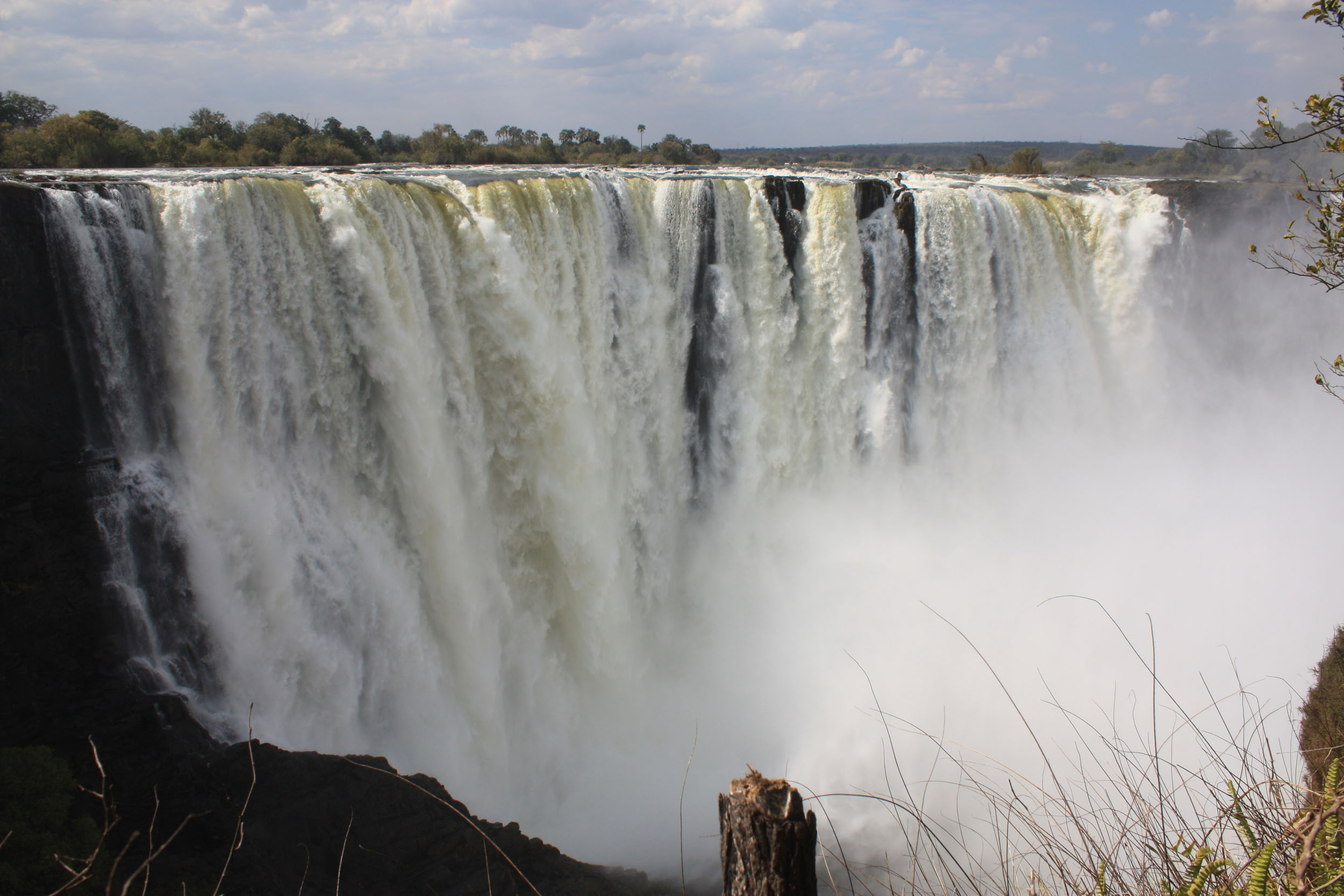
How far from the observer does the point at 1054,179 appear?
750 inches

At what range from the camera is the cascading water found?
7.28 metres

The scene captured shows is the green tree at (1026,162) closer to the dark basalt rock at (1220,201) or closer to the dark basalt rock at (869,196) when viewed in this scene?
the dark basalt rock at (1220,201)

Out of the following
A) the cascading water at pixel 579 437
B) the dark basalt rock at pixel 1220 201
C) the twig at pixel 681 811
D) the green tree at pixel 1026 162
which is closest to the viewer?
the twig at pixel 681 811

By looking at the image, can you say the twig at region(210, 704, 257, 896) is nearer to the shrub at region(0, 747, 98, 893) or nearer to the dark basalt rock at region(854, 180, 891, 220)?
the shrub at region(0, 747, 98, 893)

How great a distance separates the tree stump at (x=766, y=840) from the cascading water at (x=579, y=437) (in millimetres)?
6669

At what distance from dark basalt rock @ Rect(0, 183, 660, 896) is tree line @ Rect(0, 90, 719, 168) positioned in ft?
30.2

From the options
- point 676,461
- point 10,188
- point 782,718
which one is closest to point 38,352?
point 10,188

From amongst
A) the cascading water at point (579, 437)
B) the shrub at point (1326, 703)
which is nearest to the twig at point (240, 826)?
the cascading water at point (579, 437)

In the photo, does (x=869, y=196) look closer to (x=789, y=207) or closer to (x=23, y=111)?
(x=789, y=207)

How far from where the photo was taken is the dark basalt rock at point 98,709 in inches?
252

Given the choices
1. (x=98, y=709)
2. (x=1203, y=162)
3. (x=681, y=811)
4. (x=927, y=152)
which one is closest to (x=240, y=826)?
(x=681, y=811)

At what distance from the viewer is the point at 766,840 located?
218cm

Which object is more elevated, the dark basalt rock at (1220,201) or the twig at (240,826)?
the dark basalt rock at (1220,201)

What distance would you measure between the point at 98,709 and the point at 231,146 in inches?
648
